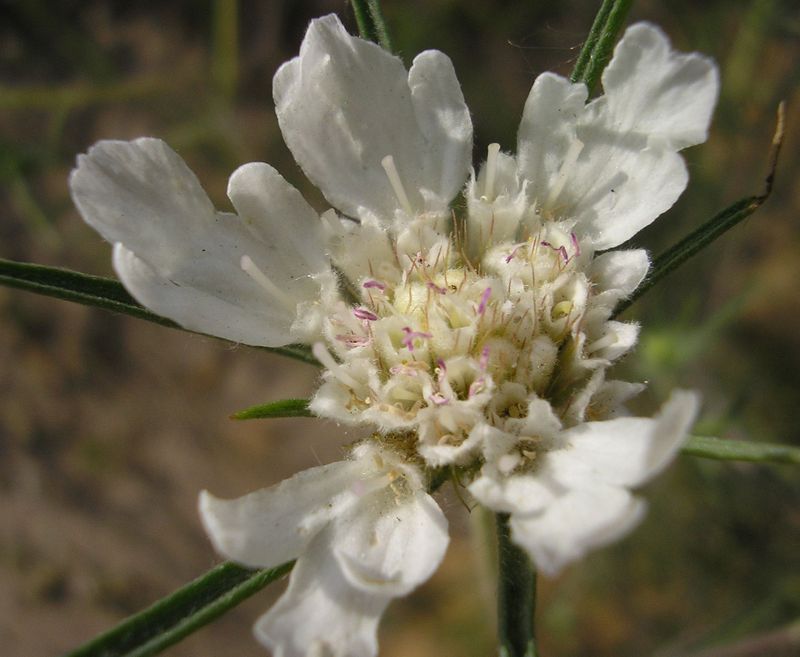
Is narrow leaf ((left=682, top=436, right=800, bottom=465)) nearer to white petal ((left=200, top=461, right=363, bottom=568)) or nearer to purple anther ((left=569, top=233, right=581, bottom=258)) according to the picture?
purple anther ((left=569, top=233, right=581, bottom=258))

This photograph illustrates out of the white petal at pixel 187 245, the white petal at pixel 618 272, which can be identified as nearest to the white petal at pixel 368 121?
the white petal at pixel 187 245

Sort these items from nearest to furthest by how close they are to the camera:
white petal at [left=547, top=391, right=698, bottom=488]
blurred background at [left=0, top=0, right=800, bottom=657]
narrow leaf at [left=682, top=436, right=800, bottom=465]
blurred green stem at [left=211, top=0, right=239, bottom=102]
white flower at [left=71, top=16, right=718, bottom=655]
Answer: white petal at [left=547, top=391, right=698, bottom=488]
narrow leaf at [left=682, top=436, right=800, bottom=465]
white flower at [left=71, top=16, right=718, bottom=655]
blurred background at [left=0, top=0, right=800, bottom=657]
blurred green stem at [left=211, top=0, right=239, bottom=102]

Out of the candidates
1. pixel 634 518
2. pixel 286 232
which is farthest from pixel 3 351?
pixel 634 518

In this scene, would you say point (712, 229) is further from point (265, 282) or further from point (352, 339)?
point (265, 282)

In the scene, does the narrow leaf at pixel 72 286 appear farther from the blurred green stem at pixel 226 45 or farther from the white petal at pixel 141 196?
the blurred green stem at pixel 226 45

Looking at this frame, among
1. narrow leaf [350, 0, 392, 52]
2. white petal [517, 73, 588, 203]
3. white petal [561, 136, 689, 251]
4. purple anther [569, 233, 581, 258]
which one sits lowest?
purple anther [569, 233, 581, 258]

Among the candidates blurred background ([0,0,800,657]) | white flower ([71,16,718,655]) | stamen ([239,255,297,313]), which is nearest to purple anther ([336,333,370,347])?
white flower ([71,16,718,655])

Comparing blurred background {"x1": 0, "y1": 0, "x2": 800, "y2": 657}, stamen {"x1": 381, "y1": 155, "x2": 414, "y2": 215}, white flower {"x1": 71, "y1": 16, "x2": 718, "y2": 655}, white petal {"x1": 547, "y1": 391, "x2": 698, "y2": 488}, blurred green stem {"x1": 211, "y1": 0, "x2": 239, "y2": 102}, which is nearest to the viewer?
white petal {"x1": 547, "y1": 391, "x2": 698, "y2": 488}

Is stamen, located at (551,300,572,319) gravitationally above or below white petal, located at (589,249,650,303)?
below
